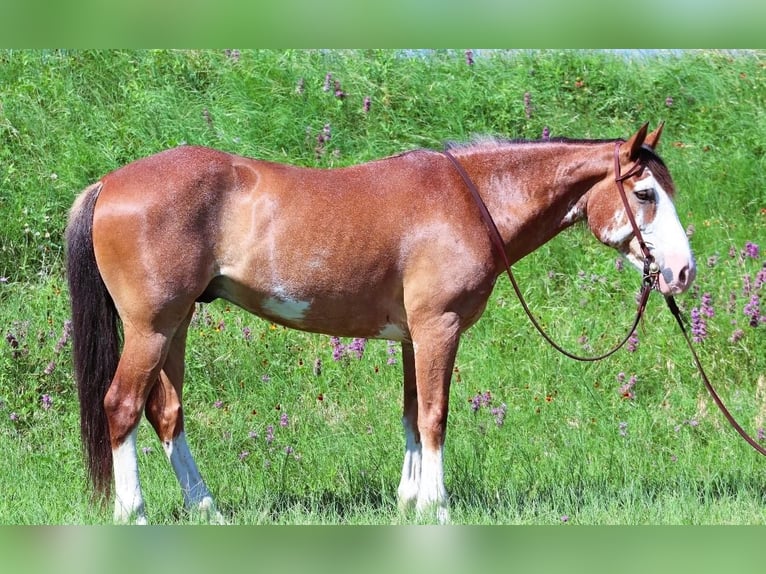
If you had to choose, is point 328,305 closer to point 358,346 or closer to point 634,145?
point 634,145

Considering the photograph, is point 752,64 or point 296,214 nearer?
point 296,214

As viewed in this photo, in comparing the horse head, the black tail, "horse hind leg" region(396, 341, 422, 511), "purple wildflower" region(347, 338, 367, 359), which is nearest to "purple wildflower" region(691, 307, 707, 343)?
the horse head

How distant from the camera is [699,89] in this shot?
1122 cm

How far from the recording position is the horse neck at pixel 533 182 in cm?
589

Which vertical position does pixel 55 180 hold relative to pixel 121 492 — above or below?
above

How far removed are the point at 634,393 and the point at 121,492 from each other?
4404mm

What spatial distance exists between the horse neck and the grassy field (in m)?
1.28

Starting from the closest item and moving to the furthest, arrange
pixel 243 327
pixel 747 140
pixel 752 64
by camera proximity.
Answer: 1. pixel 243 327
2. pixel 747 140
3. pixel 752 64

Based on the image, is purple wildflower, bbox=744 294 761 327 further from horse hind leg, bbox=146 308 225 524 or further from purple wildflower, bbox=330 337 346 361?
horse hind leg, bbox=146 308 225 524

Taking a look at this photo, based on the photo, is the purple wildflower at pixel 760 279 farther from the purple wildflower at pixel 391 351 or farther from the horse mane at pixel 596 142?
the purple wildflower at pixel 391 351

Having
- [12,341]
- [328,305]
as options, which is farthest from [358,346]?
[12,341]

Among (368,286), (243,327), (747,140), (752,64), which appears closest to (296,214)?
(368,286)

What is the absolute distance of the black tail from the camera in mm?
5547

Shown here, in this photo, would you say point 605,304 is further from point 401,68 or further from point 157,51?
point 157,51
